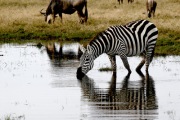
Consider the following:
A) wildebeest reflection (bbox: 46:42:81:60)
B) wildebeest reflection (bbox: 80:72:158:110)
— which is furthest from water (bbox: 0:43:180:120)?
wildebeest reflection (bbox: 46:42:81:60)

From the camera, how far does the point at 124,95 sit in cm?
1338

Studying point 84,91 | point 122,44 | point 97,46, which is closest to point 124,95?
point 84,91

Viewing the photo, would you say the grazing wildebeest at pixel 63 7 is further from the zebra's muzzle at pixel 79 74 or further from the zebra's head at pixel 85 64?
the zebra's muzzle at pixel 79 74

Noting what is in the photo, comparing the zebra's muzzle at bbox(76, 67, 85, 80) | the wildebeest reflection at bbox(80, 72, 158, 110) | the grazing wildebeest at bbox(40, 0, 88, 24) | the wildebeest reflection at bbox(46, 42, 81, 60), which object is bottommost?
the wildebeest reflection at bbox(80, 72, 158, 110)

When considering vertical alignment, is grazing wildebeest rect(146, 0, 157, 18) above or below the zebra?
above

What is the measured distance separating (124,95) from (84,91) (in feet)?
3.80

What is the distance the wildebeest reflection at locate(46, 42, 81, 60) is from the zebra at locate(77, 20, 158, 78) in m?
4.04

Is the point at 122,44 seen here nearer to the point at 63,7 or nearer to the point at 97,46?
the point at 97,46

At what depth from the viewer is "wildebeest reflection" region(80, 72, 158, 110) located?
12.0 m

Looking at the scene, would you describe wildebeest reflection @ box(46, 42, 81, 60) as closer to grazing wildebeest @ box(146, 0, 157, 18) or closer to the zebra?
the zebra

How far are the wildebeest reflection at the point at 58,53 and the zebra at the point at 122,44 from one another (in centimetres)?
404

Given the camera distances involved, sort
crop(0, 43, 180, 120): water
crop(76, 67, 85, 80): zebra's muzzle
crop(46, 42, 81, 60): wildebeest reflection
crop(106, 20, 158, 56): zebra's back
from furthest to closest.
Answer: crop(46, 42, 81, 60): wildebeest reflection, crop(106, 20, 158, 56): zebra's back, crop(76, 67, 85, 80): zebra's muzzle, crop(0, 43, 180, 120): water

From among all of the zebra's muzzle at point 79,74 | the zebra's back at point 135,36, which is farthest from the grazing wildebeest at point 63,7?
the zebra's muzzle at point 79,74

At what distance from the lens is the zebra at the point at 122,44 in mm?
16297
